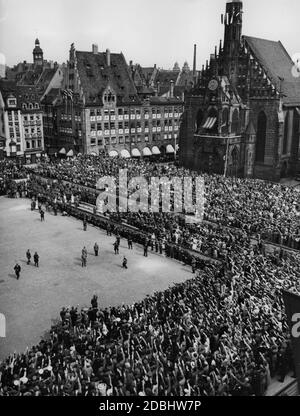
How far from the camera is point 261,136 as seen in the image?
62469 millimetres

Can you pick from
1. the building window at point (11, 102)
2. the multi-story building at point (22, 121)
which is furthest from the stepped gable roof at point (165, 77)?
the building window at point (11, 102)

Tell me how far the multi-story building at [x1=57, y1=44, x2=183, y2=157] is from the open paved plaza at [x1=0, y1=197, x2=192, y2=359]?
3688 cm

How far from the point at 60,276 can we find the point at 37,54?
293 ft

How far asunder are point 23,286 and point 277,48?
58654 mm

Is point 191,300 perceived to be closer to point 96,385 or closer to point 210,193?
point 96,385

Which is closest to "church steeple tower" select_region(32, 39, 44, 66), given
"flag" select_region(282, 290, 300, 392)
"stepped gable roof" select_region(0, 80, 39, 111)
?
"stepped gable roof" select_region(0, 80, 39, 111)

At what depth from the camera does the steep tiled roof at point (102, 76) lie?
73750 mm

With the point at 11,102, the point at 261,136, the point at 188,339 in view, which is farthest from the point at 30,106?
the point at 188,339

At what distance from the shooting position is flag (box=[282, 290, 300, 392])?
532 inches

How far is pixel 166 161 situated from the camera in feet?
265

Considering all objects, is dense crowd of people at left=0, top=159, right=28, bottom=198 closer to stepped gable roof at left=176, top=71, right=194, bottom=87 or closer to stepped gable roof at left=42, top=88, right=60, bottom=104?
stepped gable roof at left=42, top=88, right=60, bottom=104

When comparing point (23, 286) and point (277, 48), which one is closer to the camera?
point (23, 286)

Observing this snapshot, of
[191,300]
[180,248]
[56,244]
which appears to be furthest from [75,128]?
[191,300]

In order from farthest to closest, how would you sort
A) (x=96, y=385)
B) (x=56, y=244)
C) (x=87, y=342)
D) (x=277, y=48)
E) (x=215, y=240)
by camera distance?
(x=277, y=48) < (x=56, y=244) < (x=215, y=240) < (x=87, y=342) < (x=96, y=385)
